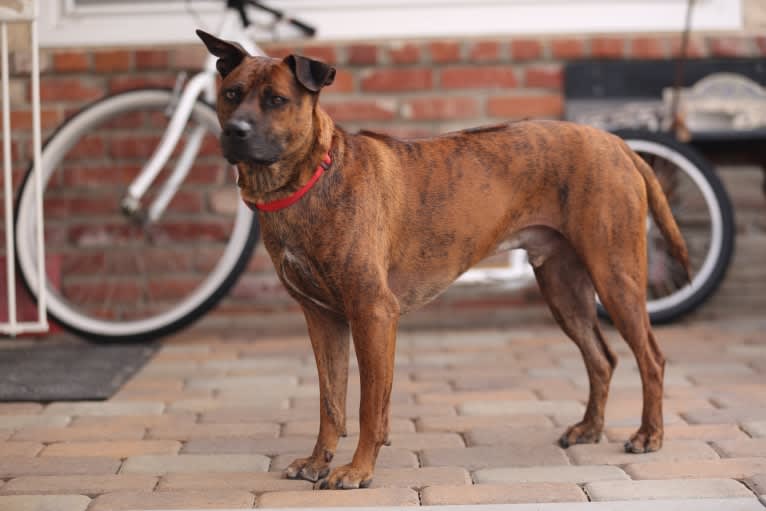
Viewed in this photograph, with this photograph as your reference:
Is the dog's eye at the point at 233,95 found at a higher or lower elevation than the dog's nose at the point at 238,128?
higher

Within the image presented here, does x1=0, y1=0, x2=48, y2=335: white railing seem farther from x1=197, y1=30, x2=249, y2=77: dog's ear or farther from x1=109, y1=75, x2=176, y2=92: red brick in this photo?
x1=197, y1=30, x2=249, y2=77: dog's ear

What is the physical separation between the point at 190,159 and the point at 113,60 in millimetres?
755

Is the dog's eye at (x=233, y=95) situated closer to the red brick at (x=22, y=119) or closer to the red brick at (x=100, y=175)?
the red brick at (x=100, y=175)

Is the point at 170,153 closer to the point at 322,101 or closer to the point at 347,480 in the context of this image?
the point at 322,101

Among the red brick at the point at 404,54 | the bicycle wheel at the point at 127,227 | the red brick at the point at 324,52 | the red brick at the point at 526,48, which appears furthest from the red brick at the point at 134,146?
the red brick at the point at 526,48

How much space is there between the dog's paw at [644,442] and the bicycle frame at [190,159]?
4.79ft

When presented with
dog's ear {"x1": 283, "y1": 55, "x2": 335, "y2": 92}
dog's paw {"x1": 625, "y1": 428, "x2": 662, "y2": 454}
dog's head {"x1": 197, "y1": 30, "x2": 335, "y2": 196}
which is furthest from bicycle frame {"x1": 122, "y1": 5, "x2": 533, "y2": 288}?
dog's ear {"x1": 283, "y1": 55, "x2": 335, "y2": 92}

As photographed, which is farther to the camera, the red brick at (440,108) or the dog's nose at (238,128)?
the red brick at (440,108)

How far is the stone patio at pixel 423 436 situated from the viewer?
7.66 ft

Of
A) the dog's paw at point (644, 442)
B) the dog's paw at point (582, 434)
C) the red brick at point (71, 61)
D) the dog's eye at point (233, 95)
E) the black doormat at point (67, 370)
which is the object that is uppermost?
the dog's eye at point (233, 95)

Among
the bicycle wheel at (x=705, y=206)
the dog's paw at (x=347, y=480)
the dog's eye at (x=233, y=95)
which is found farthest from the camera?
the bicycle wheel at (x=705, y=206)

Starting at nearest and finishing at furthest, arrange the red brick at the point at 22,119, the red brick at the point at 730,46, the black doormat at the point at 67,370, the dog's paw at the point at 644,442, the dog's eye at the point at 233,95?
1. the dog's eye at the point at 233,95
2. the dog's paw at the point at 644,442
3. the black doormat at the point at 67,370
4. the red brick at the point at 22,119
5. the red brick at the point at 730,46

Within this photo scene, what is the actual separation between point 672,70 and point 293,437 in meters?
2.78

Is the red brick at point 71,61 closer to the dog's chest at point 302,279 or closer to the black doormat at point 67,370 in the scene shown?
the black doormat at point 67,370
